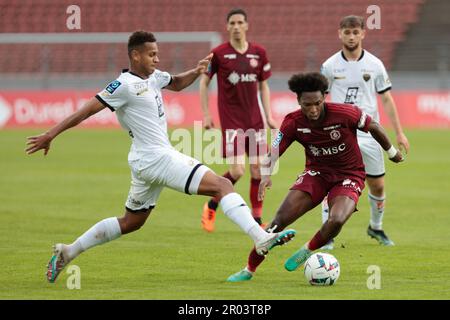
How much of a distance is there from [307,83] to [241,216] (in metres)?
1.35

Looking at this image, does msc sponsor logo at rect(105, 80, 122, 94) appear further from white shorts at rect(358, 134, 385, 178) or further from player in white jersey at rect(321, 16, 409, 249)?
white shorts at rect(358, 134, 385, 178)

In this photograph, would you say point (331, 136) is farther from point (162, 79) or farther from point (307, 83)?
point (162, 79)

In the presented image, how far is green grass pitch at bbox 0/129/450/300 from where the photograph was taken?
8055 mm

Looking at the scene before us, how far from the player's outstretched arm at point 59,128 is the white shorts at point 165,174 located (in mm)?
653

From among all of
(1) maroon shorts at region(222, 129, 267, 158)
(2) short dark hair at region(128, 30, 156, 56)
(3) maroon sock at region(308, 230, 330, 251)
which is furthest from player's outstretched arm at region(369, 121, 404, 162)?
(1) maroon shorts at region(222, 129, 267, 158)

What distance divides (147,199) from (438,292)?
273 centimetres

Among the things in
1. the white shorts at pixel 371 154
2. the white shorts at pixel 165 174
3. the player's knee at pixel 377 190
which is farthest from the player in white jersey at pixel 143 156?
the player's knee at pixel 377 190

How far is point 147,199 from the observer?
8.74 m

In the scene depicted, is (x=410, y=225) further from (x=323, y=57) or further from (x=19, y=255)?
(x=323, y=57)

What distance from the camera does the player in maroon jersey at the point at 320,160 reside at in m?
8.50

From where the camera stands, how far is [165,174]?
8359 millimetres

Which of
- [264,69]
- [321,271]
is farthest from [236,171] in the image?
[321,271]

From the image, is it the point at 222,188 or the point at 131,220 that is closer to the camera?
the point at 222,188
